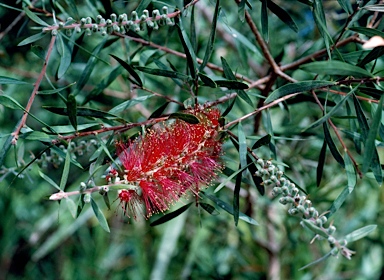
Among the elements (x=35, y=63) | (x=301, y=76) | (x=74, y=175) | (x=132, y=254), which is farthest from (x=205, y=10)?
(x=132, y=254)

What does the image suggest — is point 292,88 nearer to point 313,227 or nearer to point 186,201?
point 313,227

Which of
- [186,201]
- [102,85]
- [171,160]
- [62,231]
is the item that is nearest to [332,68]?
[171,160]

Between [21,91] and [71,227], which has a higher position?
[21,91]

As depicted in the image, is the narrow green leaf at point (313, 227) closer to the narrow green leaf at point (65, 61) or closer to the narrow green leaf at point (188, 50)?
the narrow green leaf at point (188, 50)

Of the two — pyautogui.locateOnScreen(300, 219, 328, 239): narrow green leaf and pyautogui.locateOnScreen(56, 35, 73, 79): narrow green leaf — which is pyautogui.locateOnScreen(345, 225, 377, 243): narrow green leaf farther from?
pyautogui.locateOnScreen(56, 35, 73, 79): narrow green leaf

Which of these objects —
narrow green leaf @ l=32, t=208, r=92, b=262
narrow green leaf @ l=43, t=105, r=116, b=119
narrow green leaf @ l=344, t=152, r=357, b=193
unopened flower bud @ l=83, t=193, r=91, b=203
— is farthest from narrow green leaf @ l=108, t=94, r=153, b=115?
narrow green leaf @ l=32, t=208, r=92, b=262

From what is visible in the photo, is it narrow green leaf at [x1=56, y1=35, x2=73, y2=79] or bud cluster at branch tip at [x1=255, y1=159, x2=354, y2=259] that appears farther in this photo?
narrow green leaf at [x1=56, y1=35, x2=73, y2=79]

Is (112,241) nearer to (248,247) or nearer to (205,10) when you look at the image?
(248,247)
